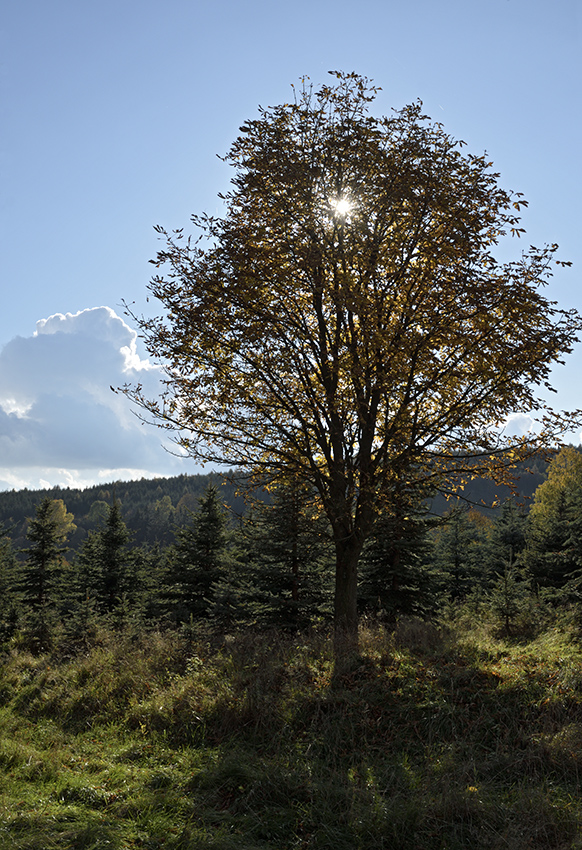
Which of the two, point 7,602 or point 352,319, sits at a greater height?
point 352,319

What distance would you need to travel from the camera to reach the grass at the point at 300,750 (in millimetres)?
4441

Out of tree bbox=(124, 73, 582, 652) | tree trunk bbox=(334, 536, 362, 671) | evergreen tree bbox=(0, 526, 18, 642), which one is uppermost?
tree bbox=(124, 73, 582, 652)

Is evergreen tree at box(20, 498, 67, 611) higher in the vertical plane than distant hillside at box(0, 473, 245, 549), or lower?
lower

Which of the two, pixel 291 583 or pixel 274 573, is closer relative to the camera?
pixel 274 573

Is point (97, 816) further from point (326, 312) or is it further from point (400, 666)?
point (326, 312)

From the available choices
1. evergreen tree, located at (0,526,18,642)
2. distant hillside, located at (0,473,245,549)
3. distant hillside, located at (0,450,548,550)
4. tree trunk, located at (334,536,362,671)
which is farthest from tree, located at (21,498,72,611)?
distant hillside, located at (0,473,245,549)

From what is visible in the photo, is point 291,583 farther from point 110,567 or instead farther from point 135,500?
point 135,500

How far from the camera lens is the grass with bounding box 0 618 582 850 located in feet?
14.6

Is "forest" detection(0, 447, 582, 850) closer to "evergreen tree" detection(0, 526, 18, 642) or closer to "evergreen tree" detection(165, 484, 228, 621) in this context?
"evergreen tree" detection(165, 484, 228, 621)

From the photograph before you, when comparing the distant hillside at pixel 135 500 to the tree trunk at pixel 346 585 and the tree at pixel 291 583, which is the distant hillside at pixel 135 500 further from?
the tree trunk at pixel 346 585

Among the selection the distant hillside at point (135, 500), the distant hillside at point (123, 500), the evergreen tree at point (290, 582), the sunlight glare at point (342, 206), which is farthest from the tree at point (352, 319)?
the distant hillside at point (123, 500)

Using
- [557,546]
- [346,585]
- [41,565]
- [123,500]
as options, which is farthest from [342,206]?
A: [123,500]

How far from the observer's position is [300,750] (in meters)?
5.86

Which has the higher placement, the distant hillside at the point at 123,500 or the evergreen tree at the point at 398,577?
the distant hillside at the point at 123,500
